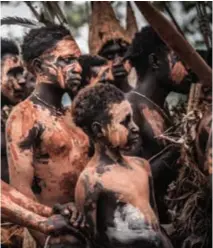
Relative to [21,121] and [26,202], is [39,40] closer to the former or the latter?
[21,121]

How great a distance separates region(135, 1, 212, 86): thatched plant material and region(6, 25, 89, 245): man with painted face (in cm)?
83

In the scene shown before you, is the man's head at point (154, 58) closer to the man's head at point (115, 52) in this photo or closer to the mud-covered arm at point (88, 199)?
the man's head at point (115, 52)

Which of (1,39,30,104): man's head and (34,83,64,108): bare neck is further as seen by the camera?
(1,39,30,104): man's head

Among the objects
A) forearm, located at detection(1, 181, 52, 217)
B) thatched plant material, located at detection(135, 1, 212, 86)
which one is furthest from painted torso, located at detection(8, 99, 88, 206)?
thatched plant material, located at detection(135, 1, 212, 86)

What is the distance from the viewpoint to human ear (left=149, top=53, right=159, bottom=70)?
381 centimetres

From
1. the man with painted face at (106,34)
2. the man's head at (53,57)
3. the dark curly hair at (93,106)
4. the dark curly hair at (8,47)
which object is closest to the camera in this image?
the dark curly hair at (93,106)

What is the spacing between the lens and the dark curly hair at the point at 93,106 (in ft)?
9.83

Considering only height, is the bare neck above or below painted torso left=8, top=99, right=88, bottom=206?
above

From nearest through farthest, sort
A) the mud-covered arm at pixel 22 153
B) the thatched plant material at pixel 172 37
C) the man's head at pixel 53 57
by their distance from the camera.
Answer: the thatched plant material at pixel 172 37
the mud-covered arm at pixel 22 153
the man's head at pixel 53 57

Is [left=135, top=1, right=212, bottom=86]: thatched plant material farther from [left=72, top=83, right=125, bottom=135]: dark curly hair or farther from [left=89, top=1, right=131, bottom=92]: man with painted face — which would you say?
[left=89, top=1, right=131, bottom=92]: man with painted face

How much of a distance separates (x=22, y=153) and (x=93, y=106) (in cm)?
35

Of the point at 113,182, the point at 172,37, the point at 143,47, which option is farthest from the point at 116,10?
the point at 172,37

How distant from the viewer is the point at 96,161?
3.03 metres

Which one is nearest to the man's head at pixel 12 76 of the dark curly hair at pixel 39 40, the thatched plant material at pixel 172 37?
the dark curly hair at pixel 39 40
